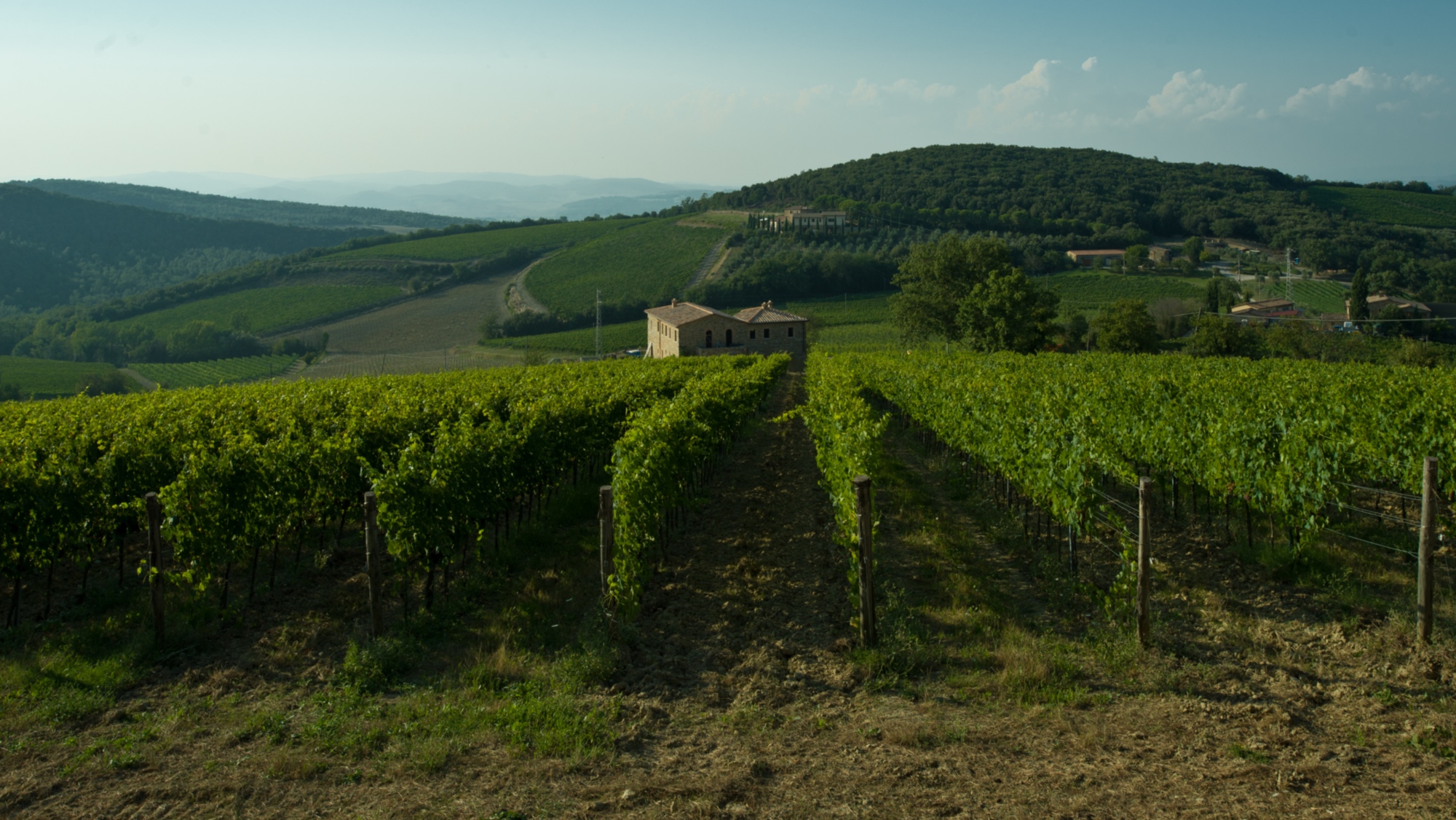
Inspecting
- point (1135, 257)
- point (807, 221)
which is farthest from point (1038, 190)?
point (807, 221)

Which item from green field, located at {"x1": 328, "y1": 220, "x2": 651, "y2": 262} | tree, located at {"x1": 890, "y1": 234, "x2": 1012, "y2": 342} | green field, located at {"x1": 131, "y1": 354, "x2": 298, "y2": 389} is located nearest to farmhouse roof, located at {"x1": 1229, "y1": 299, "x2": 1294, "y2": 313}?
tree, located at {"x1": 890, "y1": 234, "x2": 1012, "y2": 342}

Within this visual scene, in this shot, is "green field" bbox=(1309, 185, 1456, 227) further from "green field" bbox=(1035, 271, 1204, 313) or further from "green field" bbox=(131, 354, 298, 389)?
"green field" bbox=(131, 354, 298, 389)

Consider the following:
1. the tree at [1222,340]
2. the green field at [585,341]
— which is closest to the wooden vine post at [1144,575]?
the tree at [1222,340]

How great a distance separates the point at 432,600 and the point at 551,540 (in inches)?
96.3

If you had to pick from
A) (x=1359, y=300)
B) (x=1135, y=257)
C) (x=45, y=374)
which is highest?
(x=1135, y=257)

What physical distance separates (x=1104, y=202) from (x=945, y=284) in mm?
78347

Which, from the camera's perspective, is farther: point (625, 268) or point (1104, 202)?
point (1104, 202)

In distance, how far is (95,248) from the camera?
120 metres

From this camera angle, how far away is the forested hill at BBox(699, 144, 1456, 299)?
299ft

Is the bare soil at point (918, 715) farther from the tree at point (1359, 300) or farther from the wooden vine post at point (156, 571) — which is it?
the tree at point (1359, 300)

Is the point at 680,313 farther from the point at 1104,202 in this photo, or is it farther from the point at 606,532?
the point at 1104,202

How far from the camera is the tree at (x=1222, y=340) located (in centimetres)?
4759

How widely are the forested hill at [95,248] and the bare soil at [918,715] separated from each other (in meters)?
134

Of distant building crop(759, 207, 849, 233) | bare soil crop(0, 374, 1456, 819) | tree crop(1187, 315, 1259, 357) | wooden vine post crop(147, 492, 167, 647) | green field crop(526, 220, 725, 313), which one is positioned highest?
distant building crop(759, 207, 849, 233)
